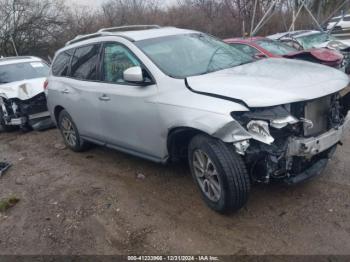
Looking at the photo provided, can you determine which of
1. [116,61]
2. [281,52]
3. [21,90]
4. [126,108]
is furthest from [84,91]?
[281,52]

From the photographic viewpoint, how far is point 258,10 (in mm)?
19125

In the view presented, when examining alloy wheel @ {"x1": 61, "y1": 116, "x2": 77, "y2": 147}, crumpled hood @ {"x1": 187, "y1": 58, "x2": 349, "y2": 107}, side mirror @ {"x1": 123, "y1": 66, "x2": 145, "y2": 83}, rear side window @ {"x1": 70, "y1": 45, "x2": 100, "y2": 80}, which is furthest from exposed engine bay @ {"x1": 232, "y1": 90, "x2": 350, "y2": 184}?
alloy wheel @ {"x1": 61, "y1": 116, "x2": 77, "y2": 147}

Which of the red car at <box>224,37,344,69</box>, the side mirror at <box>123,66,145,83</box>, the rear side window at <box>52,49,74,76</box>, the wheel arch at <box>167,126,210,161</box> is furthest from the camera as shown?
the red car at <box>224,37,344,69</box>

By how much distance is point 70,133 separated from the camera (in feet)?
19.6

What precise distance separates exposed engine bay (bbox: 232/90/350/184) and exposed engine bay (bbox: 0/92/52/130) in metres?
5.87

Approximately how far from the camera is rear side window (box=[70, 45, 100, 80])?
484 centimetres

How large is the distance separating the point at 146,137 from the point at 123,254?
1.34 meters

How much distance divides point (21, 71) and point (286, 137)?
290 inches

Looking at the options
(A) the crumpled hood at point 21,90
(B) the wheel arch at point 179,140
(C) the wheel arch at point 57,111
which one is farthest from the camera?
(A) the crumpled hood at point 21,90

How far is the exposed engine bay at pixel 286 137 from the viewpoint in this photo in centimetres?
309

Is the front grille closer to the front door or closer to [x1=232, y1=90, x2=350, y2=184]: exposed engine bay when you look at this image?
[x1=232, y1=90, x2=350, y2=184]: exposed engine bay

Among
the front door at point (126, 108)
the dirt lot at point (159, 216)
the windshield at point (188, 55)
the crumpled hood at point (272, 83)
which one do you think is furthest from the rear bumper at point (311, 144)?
the front door at point (126, 108)

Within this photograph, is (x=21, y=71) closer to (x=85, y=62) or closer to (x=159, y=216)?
(x=85, y=62)

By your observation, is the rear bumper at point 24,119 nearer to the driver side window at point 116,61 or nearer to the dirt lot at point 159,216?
the dirt lot at point 159,216
